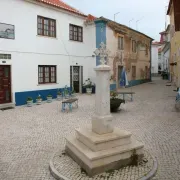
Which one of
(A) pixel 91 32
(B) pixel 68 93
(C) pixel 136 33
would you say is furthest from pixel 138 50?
(B) pixel 68 93

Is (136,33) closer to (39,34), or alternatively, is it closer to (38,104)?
(39,34)

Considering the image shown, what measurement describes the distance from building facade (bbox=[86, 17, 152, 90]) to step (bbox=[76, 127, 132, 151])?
12872 millimetres

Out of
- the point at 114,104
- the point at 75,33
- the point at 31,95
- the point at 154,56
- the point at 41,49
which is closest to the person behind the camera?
the point at 114,104

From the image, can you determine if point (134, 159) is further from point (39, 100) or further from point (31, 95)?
point (31, 95)

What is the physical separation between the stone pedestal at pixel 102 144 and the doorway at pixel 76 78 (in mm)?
11508

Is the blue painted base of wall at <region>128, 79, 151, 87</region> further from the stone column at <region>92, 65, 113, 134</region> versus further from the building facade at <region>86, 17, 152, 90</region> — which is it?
the stone column at <region>92, 65, 113, 134</region>

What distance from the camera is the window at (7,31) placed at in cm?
1213

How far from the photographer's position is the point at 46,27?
14.8 metres

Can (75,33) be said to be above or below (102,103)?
above

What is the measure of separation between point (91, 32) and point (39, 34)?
16.6 feet

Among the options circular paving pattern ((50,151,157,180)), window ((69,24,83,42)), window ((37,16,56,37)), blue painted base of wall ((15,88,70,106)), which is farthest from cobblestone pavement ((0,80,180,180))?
window ((69,24,83,42))

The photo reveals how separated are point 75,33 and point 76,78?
3.38 meters

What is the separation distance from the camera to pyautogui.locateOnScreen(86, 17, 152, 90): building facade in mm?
18703

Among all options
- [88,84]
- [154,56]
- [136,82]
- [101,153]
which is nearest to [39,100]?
[88,84]
